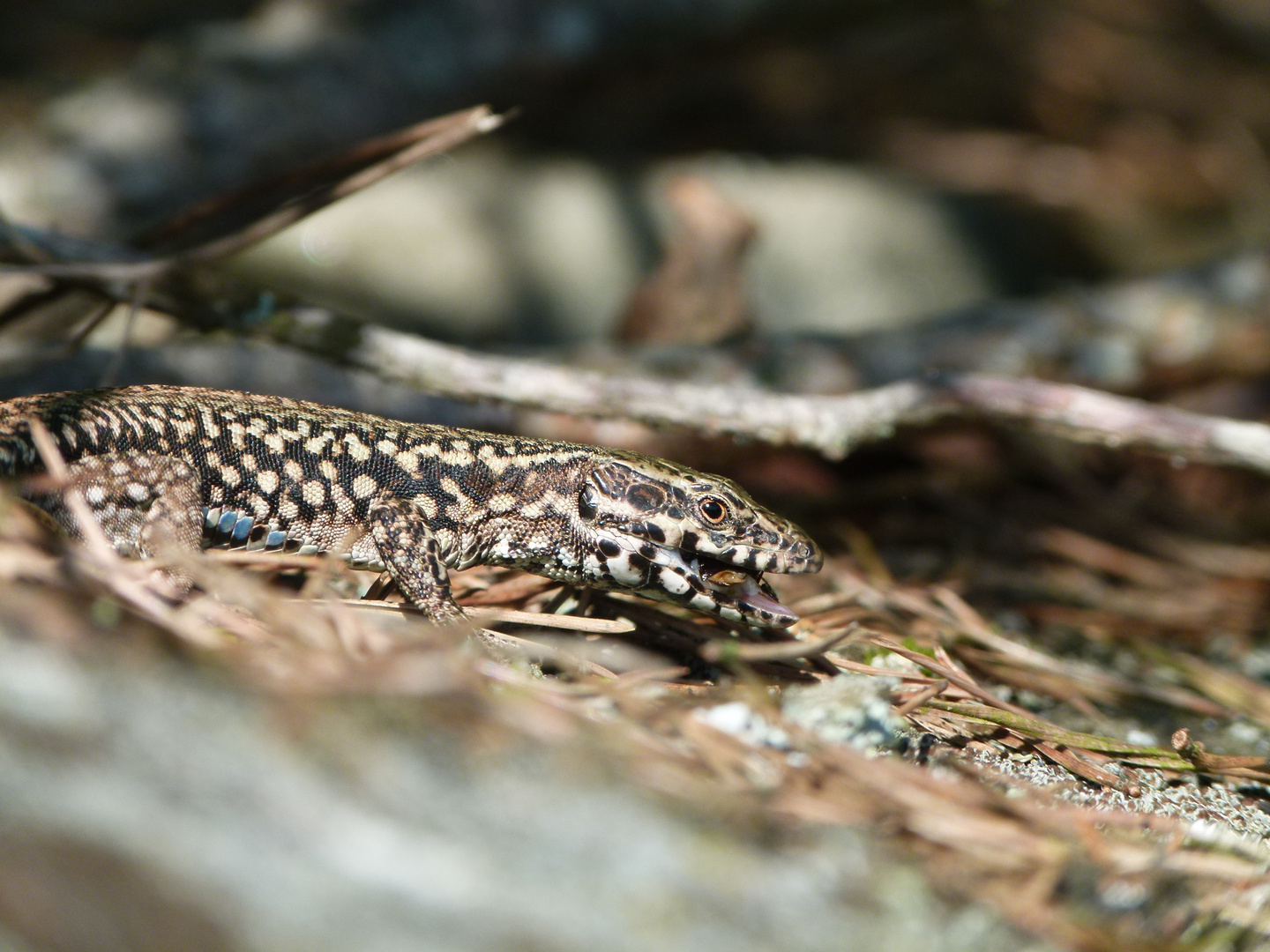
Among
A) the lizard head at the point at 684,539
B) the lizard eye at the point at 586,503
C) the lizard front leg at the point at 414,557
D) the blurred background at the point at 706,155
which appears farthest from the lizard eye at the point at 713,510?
the blurred background at the point at 706,155

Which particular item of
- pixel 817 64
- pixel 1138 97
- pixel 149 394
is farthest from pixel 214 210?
pixel 1138 97

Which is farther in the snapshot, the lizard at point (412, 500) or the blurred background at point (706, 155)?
the blurred background at point (706, 155)

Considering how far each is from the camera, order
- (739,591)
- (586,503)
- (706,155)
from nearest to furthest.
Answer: (739,591), (586,503), (706,155)

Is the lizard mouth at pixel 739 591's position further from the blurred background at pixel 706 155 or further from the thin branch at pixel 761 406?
the blurred background at pixel 706 155

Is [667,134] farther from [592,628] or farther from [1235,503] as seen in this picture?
[592,628]

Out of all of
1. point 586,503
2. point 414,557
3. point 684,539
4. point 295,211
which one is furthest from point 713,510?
point 295,211

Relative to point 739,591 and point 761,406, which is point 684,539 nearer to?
point 739,591

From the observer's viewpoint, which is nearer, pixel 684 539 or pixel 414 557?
pixel 414 557
